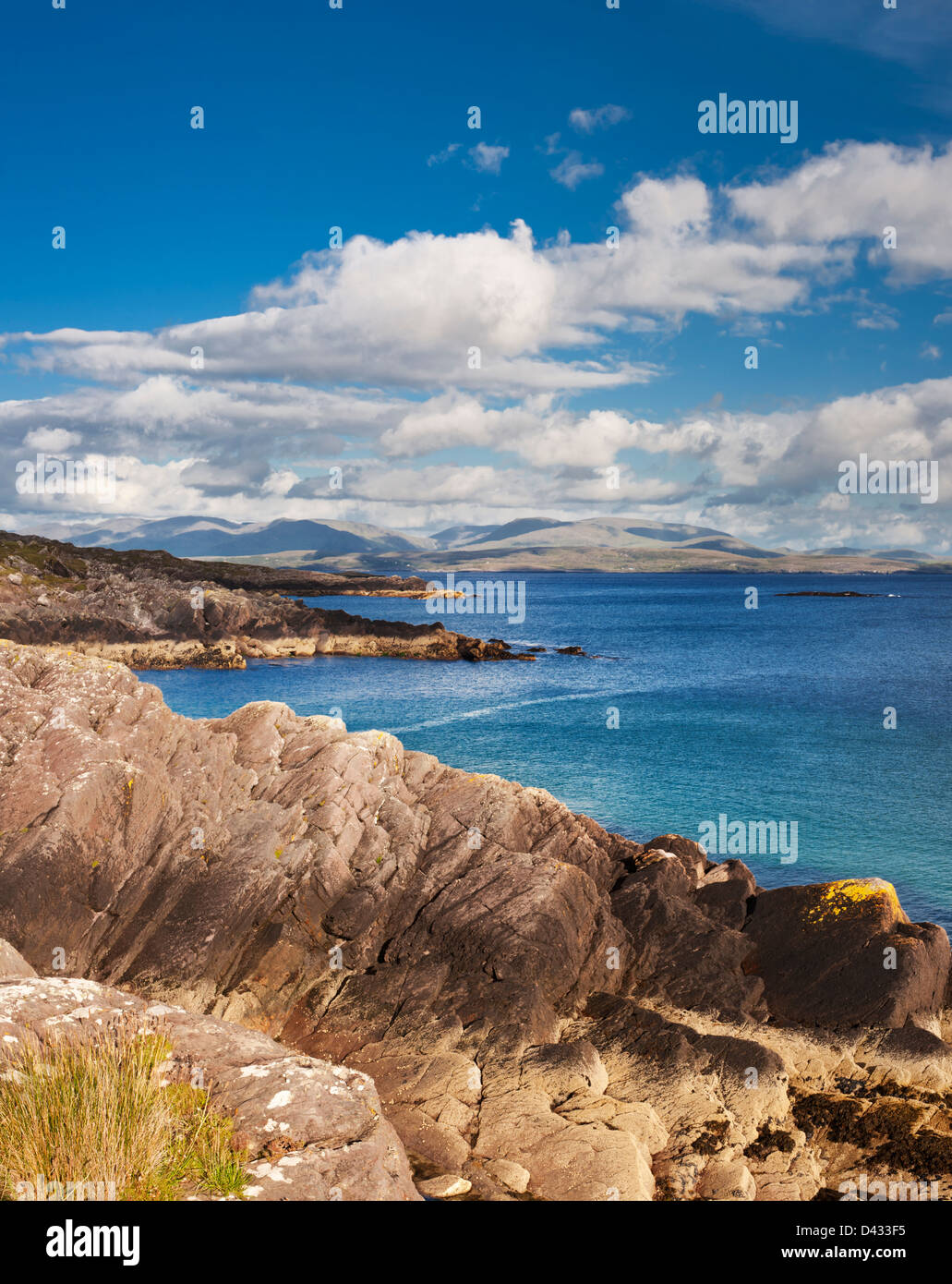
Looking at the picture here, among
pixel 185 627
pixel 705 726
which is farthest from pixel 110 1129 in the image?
pixel 185 627

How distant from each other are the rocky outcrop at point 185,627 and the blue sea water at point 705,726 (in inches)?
196

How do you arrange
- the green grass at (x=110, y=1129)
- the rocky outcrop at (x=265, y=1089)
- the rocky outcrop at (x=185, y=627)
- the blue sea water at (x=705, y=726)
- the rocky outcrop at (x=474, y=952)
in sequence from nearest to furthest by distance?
the green grass at (x=110, y=1129) → the rocky outcrop at (x=265, y=1089) → the rocky outcrop at (x=474, y=952) → the blue sea water at (x=705, y=726) → the rocky outcrop at (x=185, y=627)

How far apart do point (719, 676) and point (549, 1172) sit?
72597 millimetres

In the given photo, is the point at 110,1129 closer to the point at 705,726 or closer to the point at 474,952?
the point at 474,952

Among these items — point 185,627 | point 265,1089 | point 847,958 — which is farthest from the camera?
point 185,627

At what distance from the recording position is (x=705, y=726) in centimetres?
5766

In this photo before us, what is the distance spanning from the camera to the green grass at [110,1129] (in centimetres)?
822

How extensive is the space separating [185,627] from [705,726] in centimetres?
6383

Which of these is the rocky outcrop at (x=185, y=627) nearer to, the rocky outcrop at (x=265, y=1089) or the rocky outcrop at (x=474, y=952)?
the rocky outcrop at (x=474, y=952)

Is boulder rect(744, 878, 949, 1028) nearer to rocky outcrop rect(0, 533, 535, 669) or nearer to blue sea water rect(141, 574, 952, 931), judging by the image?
blue sea water rect(141, 574, 952, 931)

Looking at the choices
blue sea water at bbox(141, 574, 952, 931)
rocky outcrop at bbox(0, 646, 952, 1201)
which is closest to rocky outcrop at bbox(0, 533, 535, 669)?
blue sea water at bbox(141, 574, 952, 931)

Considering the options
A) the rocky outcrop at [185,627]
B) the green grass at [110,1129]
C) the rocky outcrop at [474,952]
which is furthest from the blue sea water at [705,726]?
the green grass at [110,1129]
